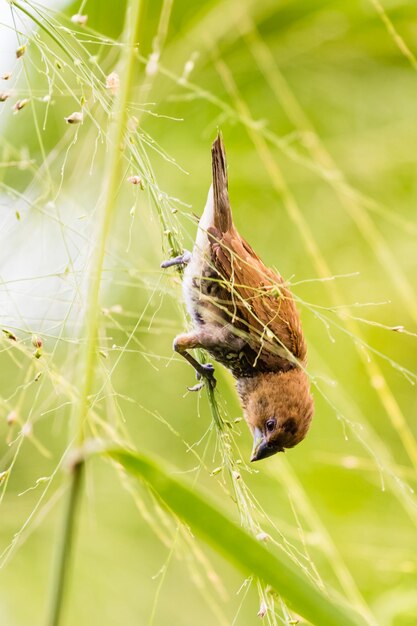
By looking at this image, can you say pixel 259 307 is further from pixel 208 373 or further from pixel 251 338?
pixel 208 373

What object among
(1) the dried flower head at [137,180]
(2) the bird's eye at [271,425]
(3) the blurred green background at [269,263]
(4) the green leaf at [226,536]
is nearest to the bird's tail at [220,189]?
(2) the bird's eye at [271,425]

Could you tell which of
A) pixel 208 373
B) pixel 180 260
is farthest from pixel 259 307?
pixel 180 260

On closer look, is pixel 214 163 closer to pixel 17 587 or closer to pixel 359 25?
pixel 359 25

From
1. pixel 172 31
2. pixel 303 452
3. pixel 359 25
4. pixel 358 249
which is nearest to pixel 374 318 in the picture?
pixel 358 249

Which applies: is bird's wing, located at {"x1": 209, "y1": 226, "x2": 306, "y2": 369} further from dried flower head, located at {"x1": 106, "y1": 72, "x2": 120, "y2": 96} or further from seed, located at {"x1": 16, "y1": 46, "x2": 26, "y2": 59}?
seed, located at {"x1": 16, "y1": 46, "x2": 26, "y2": 59}

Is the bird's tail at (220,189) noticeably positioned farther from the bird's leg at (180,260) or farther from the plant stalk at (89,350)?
the plant stalk at (89,350)

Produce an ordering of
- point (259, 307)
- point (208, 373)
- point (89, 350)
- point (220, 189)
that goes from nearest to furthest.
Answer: point (89, 350), point (208, 373), point (259, 307), point (220, 189)
